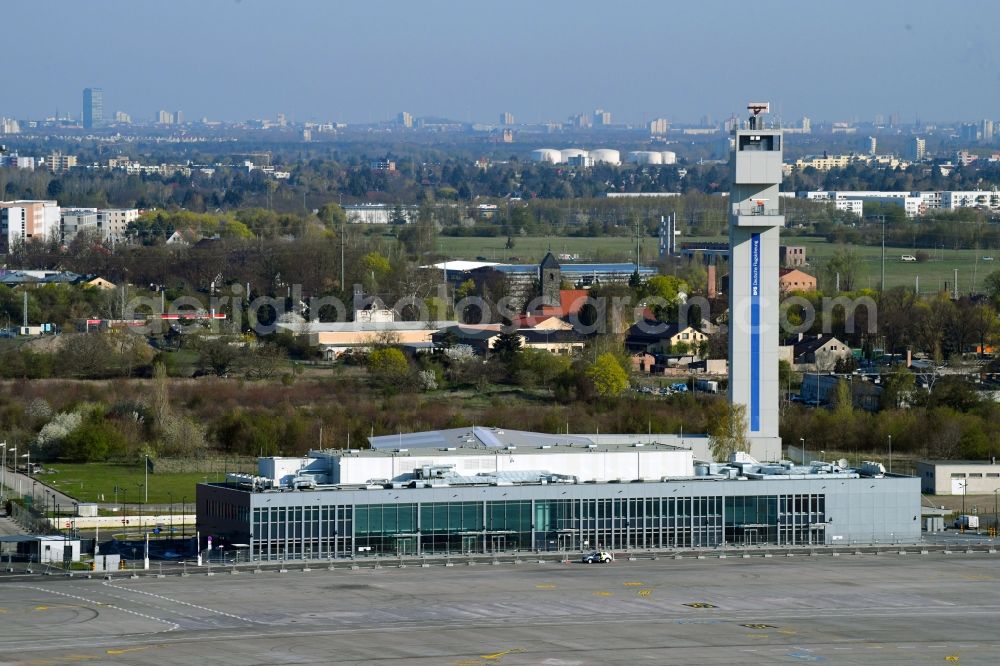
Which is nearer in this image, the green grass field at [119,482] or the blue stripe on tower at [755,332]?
the blue stripe on tower at [755,332]

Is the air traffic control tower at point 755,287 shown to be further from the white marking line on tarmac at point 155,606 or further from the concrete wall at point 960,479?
the white marking line on tarmac at point 155,606

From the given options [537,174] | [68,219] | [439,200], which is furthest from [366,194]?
[68,219]

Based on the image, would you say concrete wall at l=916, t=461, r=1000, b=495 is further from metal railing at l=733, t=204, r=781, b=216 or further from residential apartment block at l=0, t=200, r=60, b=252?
residential apartment block at l=0, t=200, r=60, b=252

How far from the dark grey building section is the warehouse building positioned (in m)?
0.02

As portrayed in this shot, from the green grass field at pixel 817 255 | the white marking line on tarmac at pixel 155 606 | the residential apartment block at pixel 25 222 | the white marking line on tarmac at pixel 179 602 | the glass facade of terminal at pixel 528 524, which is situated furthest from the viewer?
the residential apartment block at pixel 25 222

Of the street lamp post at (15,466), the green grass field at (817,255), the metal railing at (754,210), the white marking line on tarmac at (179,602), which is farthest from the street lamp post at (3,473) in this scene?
the green grass field at (817,255)

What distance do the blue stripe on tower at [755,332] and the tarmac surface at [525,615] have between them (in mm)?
6565

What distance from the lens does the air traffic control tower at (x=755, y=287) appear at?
132 ft

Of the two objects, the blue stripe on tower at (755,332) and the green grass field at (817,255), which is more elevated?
the green grass field at (817,255)

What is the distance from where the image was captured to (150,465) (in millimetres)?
46938

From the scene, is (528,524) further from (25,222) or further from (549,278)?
(25,222)

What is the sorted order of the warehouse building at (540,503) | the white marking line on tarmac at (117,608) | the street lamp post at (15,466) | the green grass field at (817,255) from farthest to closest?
the green grass field at (817,255), the street lamp post at (15,466), the warehouse building at (540,503), the white marking line on tarmac at (117,608)

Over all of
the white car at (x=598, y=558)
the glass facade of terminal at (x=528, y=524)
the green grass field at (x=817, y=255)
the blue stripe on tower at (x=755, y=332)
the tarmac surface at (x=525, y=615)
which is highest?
the green grass field at (x=817, y=255)

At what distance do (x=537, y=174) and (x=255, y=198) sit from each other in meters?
43.9
